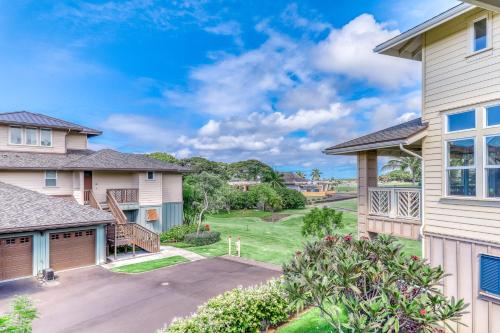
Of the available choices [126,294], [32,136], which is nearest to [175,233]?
[126,294]

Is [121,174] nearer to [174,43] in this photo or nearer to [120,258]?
[120,258]

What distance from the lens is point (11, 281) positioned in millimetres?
13852

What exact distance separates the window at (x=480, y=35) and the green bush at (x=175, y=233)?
20.8 meters

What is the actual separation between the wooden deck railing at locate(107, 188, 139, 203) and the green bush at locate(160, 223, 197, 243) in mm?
3509

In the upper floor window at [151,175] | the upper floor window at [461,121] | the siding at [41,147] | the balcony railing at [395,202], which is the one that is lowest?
the balcony railing at [395,202]

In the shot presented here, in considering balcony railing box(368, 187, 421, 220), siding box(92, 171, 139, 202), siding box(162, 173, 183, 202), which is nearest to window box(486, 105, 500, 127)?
balcony railing box(368, 187, 421, 220)

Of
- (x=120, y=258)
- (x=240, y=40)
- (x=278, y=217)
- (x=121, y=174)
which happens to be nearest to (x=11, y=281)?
(x=120, y=258)

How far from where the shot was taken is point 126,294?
39.6 ft

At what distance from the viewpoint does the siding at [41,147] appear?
19.7 meters

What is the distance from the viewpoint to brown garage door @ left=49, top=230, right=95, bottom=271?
15.2 meters

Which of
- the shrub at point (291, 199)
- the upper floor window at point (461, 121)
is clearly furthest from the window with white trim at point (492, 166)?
the shrub at point (291, 199)

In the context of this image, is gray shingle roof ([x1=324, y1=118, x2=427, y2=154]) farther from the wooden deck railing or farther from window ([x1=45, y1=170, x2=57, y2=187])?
window ([x1=45, y1=170, x2=57, y2=187])

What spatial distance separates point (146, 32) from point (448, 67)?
19.4m

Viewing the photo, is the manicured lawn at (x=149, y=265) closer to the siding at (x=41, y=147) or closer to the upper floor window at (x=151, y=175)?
the upper floor window at (x=151, y=175)
